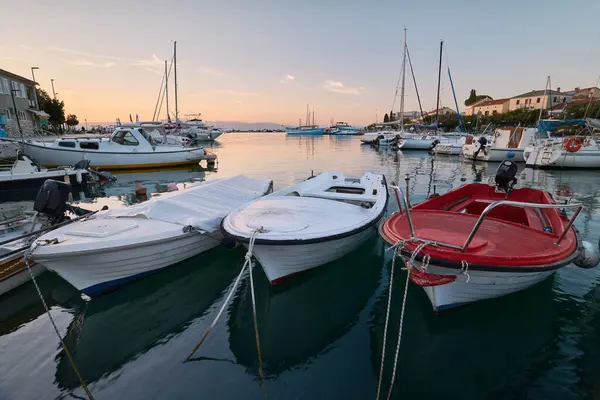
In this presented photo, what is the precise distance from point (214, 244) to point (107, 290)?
245 cm

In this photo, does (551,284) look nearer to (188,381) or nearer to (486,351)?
(486,351)

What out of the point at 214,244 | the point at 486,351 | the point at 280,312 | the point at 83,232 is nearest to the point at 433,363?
the point at 486,351

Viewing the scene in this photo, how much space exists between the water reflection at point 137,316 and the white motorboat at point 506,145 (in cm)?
2828

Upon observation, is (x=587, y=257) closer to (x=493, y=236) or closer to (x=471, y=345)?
(x=493, y=236)

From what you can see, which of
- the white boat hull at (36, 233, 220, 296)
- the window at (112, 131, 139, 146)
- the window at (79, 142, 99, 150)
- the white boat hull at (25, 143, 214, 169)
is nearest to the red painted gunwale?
the white boat hull at (36, 233, 220, 296)

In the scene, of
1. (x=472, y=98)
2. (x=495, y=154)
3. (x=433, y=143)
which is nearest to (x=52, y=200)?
(x=495, y=154)

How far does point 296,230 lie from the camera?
566cm

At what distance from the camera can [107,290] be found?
6.00 m

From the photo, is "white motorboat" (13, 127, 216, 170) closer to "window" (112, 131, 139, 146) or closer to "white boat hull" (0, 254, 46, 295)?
"window" (112, 131, 139, 146)

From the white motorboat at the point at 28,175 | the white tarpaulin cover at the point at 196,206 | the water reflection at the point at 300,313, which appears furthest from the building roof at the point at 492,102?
the white motorboat at the point at 28,175

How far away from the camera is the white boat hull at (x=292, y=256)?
18.1ft

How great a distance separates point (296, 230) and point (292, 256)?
0.48m

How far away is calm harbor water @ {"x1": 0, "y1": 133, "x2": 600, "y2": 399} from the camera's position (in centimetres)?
401

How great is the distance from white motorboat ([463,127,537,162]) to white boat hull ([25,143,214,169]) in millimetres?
25375
